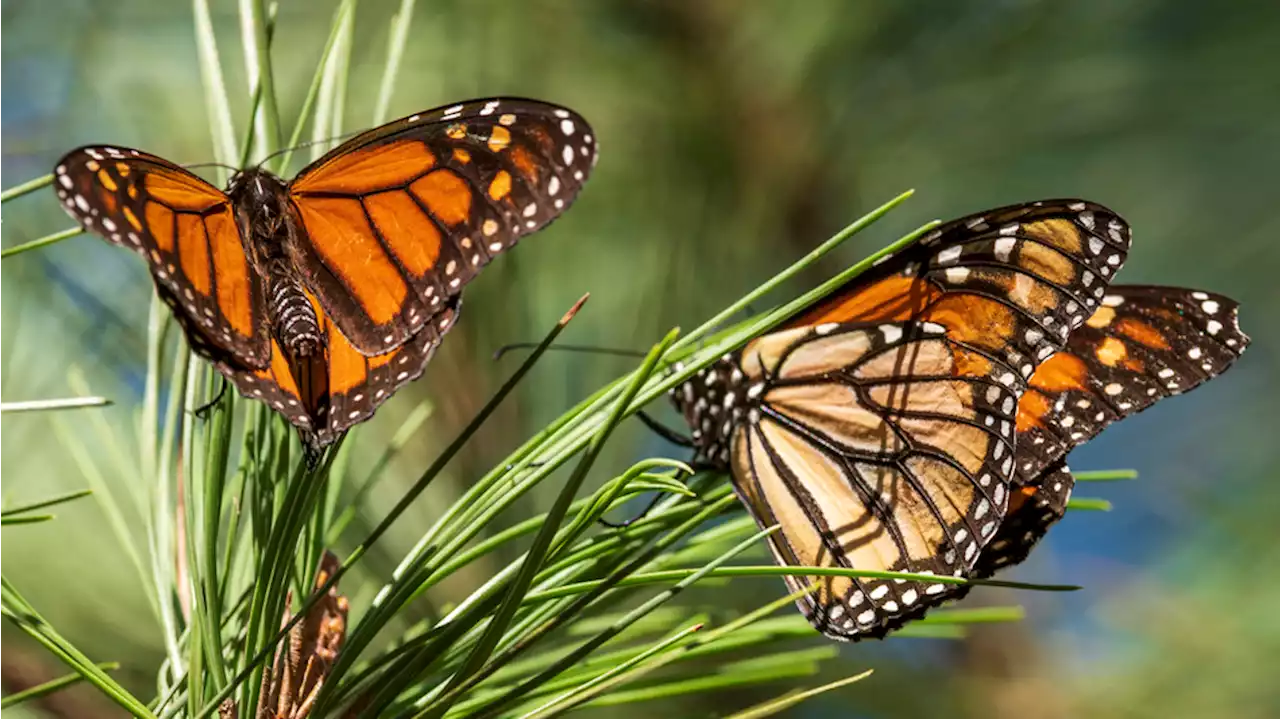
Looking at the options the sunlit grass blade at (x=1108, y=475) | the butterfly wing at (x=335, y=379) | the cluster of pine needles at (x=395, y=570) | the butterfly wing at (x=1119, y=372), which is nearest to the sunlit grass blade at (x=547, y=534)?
the cluster of pine needles at (x=395, y=570)

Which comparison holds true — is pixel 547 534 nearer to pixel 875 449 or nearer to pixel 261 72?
pixel 261 72

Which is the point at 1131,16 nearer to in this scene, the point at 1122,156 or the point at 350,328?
the point at 1122,156

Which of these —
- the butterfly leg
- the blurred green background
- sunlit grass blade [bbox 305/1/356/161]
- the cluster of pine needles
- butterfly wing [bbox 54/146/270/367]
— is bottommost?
the cluster of pine needles

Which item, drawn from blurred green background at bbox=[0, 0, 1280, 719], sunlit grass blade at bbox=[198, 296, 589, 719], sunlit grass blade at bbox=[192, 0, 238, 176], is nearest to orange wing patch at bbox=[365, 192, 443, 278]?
sunlit grass blade at bbox=[192, 0, 238, 176]

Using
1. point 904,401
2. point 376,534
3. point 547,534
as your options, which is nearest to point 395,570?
point 376,534

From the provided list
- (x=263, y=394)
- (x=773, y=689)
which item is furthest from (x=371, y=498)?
(x=263, y=394)

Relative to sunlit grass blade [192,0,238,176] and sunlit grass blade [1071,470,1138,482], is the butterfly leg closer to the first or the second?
sunlit grass blade [192,0,238,176]

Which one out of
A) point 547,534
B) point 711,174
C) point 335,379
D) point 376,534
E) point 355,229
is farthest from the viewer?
point 711,174
